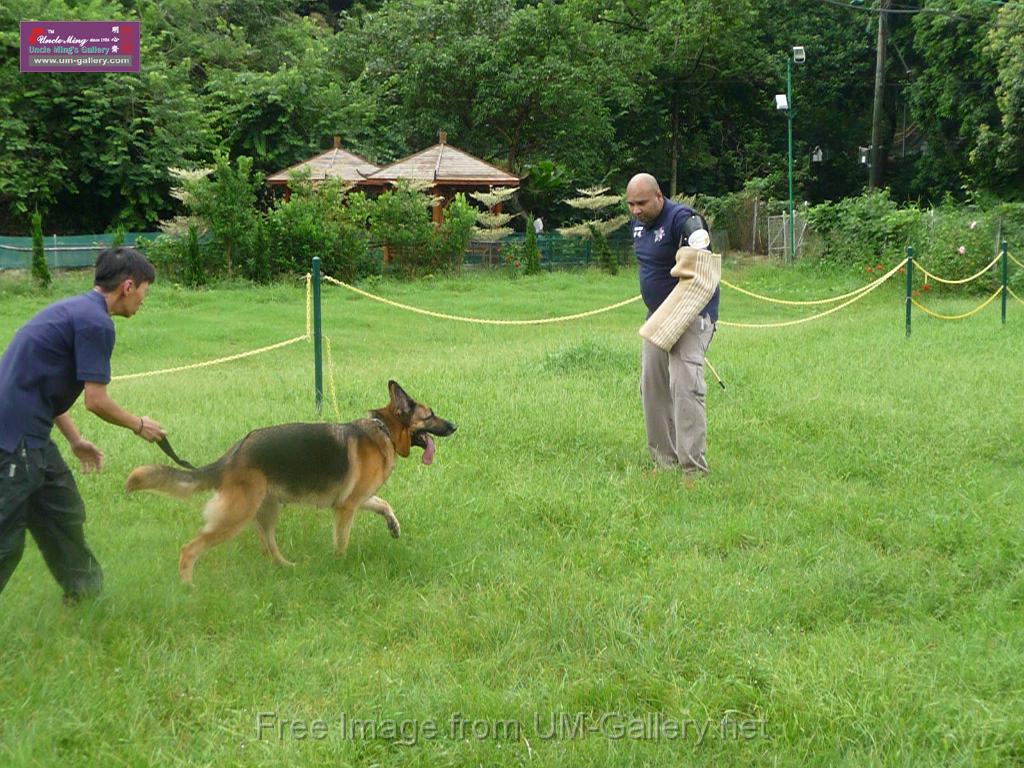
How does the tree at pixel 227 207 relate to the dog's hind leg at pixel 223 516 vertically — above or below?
above

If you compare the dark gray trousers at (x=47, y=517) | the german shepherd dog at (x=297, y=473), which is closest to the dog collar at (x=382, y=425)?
the german shepherd dog at (x=297, y=473)

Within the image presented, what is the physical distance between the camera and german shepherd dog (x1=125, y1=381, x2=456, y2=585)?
4.71 meters

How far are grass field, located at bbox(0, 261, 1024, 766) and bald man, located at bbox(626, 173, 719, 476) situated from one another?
0.33 meters

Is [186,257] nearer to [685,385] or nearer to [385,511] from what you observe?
[685,385]

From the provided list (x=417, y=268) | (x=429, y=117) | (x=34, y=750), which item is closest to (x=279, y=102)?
(x=429, y=117)

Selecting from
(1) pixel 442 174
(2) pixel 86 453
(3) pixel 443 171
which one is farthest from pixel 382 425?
(3) pixel 443 171

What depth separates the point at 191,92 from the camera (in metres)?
30.5

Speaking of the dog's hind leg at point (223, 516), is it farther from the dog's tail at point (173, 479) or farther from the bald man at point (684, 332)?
the bald man at point (684, 332)

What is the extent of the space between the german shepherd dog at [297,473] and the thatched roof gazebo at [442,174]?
22.1m

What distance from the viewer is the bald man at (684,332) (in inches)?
263

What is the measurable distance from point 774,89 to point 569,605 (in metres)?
38.0

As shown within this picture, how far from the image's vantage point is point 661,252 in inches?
268

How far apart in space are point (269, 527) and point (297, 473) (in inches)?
16.6

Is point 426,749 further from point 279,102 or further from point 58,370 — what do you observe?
point 279,102
